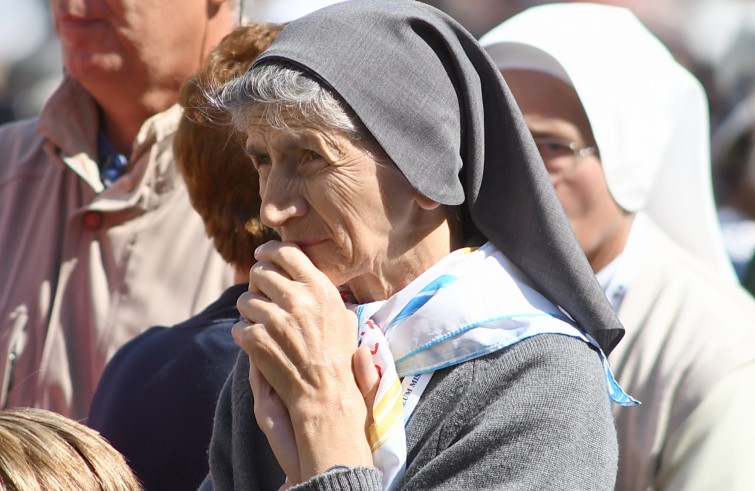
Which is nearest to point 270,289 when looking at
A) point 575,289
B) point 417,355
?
point 417,355

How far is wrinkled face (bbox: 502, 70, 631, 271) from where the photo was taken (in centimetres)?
381

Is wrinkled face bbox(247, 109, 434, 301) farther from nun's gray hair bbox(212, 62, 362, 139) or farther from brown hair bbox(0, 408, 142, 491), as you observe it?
brown hair bbox(0, 408, 142, 491)

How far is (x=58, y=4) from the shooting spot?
12.7 feet

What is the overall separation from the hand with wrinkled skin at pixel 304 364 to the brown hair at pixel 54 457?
1.10ft

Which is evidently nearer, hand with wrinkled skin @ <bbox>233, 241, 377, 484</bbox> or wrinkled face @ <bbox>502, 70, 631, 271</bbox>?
hand with wrinkled skin @ <bbox>233, 241, 377, 484</bbox>

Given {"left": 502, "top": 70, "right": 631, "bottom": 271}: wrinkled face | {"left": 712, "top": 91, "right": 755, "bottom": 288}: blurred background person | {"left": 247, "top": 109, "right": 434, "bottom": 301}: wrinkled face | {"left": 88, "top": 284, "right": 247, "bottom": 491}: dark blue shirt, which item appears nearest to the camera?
{"left": 247, "top": 109, "right": 434, "bottom": 301}: wrinkled face

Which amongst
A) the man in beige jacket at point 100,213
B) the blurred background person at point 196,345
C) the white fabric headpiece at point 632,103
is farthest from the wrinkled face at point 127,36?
the white fabric headpiece at point 632,103

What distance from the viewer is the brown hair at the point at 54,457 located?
6.73 feet

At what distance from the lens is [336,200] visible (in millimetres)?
2344

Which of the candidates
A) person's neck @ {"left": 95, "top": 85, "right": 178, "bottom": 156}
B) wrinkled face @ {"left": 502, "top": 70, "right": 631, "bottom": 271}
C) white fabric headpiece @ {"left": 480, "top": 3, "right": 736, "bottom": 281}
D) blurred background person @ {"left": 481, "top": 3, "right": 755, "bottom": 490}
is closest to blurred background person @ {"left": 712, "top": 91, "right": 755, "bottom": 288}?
white fabric headpiece @ {"left": 480, "top": 3, "right": 736, "bottom": 281}

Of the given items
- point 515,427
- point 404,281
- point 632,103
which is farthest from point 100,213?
point 515,427

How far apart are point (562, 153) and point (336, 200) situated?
176 centimetres

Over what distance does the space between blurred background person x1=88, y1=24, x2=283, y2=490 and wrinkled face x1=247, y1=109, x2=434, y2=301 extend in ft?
1.15

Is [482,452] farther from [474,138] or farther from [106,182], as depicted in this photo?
[106,182]
